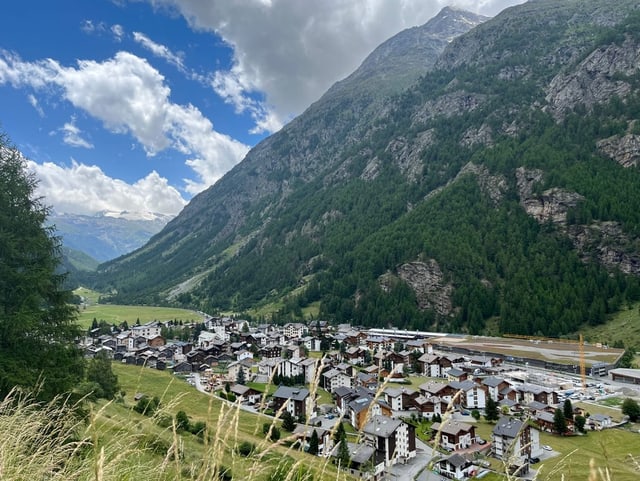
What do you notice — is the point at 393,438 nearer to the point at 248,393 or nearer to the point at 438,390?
the point at 438,390

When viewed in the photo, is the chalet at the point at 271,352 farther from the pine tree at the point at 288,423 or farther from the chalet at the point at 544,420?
the chalet at the point at 544,420

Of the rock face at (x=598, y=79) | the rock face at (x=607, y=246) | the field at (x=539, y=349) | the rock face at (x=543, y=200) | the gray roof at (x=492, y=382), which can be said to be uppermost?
the rock face at (x=598, y=79)

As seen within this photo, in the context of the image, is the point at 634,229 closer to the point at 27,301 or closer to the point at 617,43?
the point at 617,43

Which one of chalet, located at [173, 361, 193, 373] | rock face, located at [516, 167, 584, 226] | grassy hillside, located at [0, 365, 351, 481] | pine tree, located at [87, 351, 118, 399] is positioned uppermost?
rock face, located at [516, 167, 584, 226]

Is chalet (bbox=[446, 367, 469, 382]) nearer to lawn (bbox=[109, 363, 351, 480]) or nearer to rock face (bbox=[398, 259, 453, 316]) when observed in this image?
lawn (bbox=[109, 363, 351, 480])

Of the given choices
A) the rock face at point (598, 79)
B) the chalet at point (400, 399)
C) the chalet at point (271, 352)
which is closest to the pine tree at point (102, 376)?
the chalet at point (400, 399)

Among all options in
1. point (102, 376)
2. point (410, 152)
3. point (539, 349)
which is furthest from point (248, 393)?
point (410, 152)

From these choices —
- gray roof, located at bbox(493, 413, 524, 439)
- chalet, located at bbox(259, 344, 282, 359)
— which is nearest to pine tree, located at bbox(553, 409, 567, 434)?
gray roof, located at bbox(493, 413, 524, 439)
